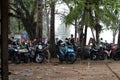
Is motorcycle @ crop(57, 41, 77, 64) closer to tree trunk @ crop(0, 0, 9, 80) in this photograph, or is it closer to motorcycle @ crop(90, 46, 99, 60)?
motorcycle @ crop(90, 46, 99, 60)

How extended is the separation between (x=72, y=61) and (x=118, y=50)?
3.50 m

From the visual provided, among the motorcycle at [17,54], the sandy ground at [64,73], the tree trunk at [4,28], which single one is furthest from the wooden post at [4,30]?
the motorcycle at [17,54]

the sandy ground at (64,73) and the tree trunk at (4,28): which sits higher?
the tree trunk at (4,28)

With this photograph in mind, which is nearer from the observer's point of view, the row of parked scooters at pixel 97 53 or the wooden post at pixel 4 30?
the wooden post at pixel 4 30

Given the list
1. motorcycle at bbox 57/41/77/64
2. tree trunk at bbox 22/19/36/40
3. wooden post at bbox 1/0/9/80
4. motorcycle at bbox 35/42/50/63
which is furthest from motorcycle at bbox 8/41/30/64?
wooden post at bbox 1/0/9/80

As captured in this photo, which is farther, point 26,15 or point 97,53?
point 26,15

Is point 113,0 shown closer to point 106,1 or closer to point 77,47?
point 106,1

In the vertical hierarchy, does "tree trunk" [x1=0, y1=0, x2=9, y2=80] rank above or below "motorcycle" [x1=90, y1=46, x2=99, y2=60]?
above

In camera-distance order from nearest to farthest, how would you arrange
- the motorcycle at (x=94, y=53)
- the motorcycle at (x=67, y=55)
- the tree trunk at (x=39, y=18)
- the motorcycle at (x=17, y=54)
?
the motorcycle at (x=17, y=54)
the motorcycle at (x=67, y=55)
the tree trunk at (x=39, y=18)
the motorcycle at (x=94, y=53)

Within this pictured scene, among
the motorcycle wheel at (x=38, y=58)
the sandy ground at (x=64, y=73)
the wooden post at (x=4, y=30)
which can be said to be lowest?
the sandy ground at (x=64, y=73)

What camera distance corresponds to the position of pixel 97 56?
18.8m

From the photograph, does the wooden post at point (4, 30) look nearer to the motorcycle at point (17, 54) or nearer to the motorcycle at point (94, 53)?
the motorcycle at point (17, 54)

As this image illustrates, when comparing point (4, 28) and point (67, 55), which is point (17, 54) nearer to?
point (67, 55)

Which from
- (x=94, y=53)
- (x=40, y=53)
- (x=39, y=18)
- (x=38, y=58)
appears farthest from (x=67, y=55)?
(x=39, y=18)
